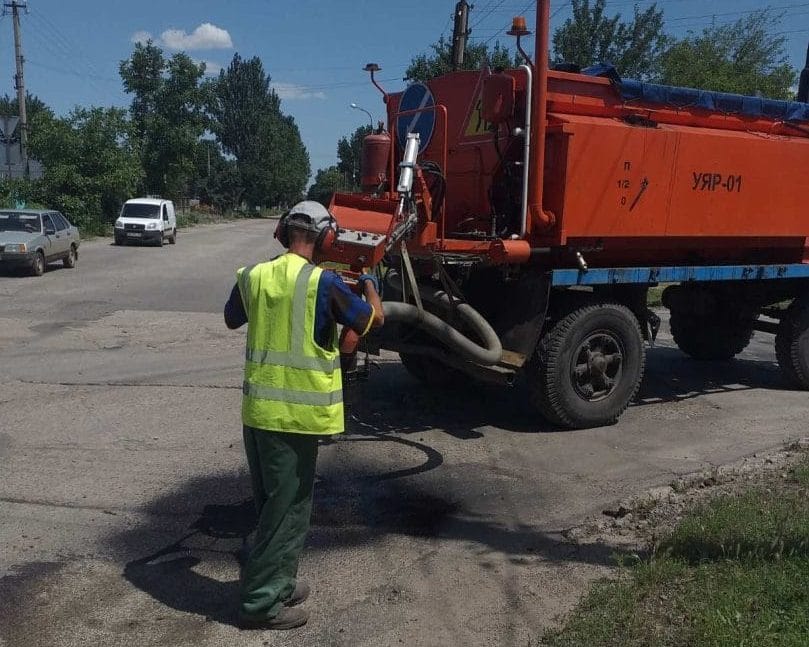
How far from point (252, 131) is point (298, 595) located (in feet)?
266

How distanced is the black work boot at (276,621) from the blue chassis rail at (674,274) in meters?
3.63

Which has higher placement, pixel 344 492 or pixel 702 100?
pixel 702 100

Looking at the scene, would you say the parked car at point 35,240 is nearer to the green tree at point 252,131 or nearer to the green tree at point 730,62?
the green tree at point 730,62

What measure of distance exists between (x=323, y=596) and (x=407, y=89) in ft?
15.6

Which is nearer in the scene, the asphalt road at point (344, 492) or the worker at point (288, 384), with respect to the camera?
the worker at point (288, 384)

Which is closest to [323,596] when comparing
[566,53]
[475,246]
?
[475,246]

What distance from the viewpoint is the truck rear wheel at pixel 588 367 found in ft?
21.6

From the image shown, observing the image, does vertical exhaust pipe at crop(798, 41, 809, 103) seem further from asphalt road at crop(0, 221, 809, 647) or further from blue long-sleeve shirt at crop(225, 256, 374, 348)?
blue long-sleeve shirt at crop(225, 256, 374, 348)

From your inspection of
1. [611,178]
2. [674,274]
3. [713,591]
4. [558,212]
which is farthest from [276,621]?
[674,274]

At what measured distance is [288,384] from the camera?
3533mm

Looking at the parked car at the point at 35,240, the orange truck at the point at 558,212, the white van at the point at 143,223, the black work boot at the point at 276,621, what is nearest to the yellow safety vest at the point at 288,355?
the black work boot at the point at 276,621

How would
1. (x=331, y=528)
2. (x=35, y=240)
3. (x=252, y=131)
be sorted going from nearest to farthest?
(x=331, y=528) → (x=35, y=240) → (x=252, y=131)

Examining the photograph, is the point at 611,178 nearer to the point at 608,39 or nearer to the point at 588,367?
the point at 588,367

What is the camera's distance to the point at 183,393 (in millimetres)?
7898
